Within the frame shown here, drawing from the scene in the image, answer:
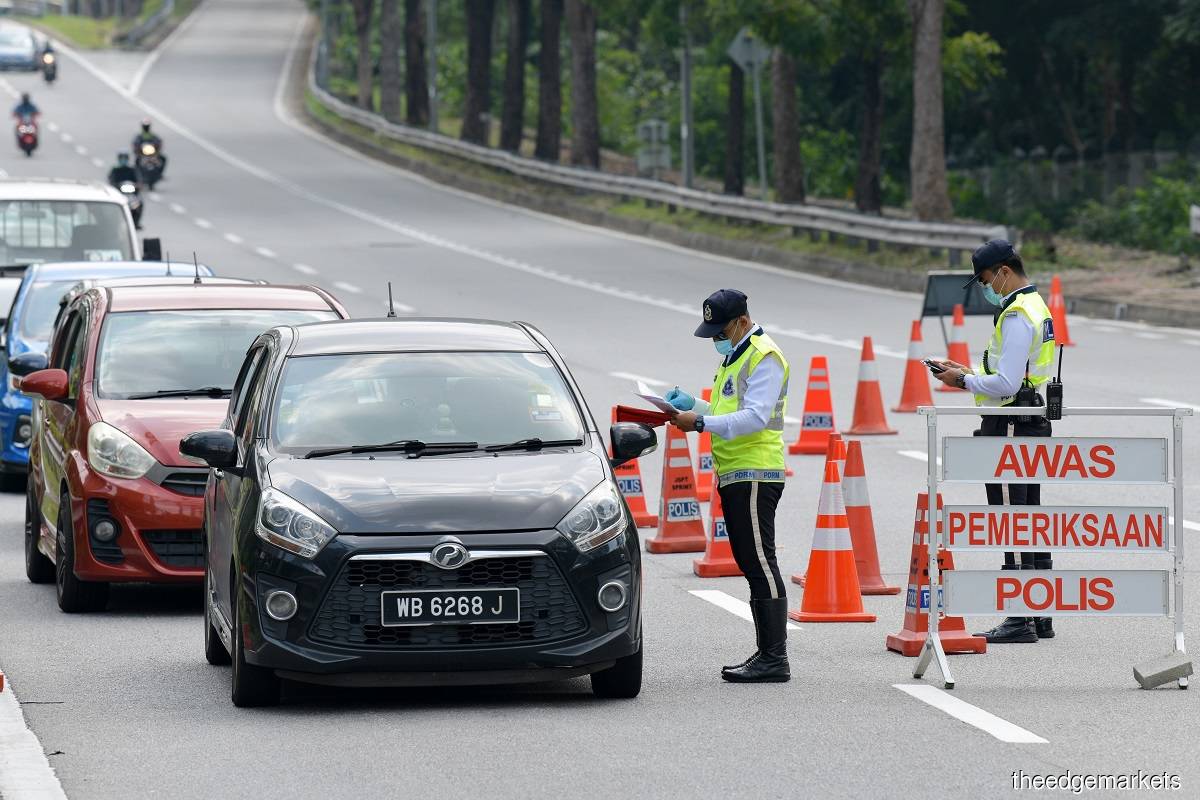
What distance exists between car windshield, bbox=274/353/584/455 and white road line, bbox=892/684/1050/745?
1699 millimetres

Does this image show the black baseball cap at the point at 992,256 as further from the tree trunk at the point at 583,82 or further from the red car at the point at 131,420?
the tree trunk at the point at 583,82

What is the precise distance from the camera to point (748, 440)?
948 centimetres

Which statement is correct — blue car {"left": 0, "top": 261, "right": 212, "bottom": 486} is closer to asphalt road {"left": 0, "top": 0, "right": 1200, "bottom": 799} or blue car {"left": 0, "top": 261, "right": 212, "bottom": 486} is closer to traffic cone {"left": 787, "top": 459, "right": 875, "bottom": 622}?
asphalt road {"left": 0, "top": 0, "right": 1200, "bottom": 799}

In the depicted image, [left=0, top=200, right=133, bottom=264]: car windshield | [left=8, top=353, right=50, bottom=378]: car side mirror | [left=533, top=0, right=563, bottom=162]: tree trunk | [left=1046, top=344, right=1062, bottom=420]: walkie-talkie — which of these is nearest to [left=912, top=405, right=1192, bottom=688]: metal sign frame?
[left=1046, top=344, right=1062, bottom=420]: walkie-talkie

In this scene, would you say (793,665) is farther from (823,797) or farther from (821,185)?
(821,185)

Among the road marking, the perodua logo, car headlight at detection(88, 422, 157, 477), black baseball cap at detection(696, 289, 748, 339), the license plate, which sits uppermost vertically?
black baseball cap at detection(696, 289, 748, 339)

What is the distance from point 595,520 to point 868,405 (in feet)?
33.4

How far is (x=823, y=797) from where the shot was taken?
7191 millimetres

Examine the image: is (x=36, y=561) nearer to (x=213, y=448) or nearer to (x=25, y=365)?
(x=25, y=365)

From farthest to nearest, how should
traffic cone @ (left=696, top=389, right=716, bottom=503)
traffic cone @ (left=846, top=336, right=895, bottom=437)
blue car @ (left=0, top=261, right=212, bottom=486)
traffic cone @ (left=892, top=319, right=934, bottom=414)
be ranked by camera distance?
traffic cone @ (left=892, top=319, right=934, bottom=414) < traffic cone @ (left=846, top=336, right=895, bottom=437) < blue car @ (left=0, top=261, right=212, bottom=486) < traffic cone @ (left=696, top=389, right=716, bottom=503)

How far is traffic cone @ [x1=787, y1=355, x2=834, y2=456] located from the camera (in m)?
17.1

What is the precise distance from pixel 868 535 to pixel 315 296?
3.58 metres

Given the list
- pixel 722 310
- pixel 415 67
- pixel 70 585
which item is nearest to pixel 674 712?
pixel 722 310

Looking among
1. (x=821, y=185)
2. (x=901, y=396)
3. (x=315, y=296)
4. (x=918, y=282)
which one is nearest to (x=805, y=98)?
(x=821, y=185)
